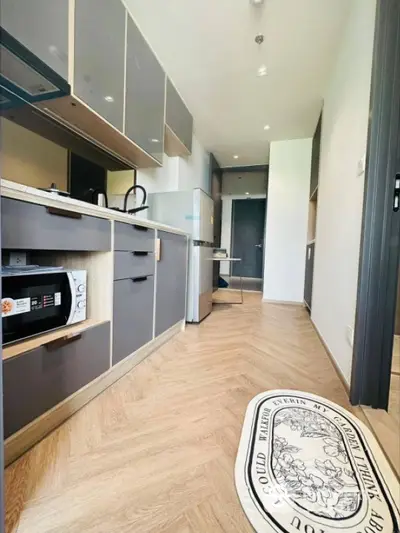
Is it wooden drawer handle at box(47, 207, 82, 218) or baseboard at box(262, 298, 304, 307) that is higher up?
wooden drawer handle at box(47, 207, 82, 218)

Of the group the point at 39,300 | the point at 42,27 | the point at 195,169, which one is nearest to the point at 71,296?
the point at 39,300

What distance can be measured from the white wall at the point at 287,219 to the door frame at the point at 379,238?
9.12 ft

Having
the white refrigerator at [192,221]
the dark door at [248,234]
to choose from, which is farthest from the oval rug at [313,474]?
the dark door at [248,234]

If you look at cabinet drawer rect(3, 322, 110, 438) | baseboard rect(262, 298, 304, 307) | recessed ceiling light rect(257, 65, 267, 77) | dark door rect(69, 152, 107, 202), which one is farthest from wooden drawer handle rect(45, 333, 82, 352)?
baseboard rect(262, 298, 304, 307)

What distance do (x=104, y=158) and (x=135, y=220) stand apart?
837 millimetres

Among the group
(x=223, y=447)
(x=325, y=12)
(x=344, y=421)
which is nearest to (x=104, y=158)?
(x=325, y=12)

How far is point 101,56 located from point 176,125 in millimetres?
1279

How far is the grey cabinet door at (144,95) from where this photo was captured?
1.82 metres

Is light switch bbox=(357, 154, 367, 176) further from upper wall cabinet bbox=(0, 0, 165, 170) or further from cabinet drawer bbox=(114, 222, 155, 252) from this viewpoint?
upper wall cabinet bbox=(0, 0, 165, 170)

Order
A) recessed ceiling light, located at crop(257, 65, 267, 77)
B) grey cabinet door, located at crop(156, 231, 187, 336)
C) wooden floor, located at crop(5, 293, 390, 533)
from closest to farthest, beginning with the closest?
wooden floor, located at crop(5, 293, 390, 533) < grey cabinet door, located at crop(156, 231, 187, 336) < recessed ceiling light, located at crop(257, 65, 267, 77)

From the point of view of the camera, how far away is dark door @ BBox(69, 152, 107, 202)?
5.76 feet

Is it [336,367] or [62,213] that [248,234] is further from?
[62,213]

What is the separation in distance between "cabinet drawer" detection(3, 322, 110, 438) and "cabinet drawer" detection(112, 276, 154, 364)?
0.12 metres

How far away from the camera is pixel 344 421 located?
1146 millimetres
